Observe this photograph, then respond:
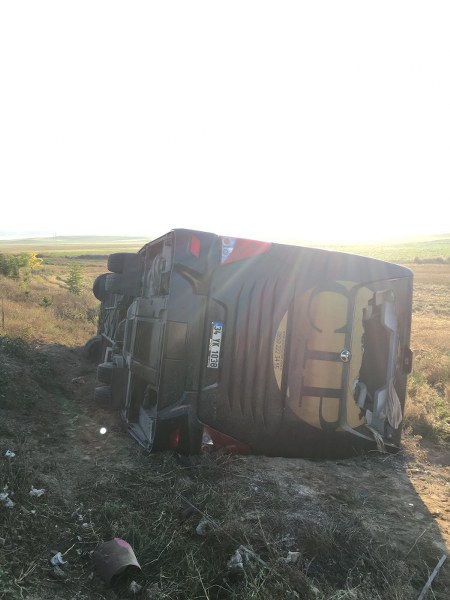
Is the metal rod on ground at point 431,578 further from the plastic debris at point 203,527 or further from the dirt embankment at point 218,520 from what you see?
the plastic debris at point 203,527

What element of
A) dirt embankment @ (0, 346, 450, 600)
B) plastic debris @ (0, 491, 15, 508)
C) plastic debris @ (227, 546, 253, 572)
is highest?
plastic debris @ (0, 491, 15, 508)

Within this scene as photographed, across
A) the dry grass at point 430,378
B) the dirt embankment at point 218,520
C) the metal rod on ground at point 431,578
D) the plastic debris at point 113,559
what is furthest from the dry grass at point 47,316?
the metal rod on ground at point 431,578

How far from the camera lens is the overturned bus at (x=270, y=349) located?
4223 mm

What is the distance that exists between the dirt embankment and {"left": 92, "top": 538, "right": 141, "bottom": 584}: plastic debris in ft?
0.19

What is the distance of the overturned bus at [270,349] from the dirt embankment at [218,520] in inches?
11.8

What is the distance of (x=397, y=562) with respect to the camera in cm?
292

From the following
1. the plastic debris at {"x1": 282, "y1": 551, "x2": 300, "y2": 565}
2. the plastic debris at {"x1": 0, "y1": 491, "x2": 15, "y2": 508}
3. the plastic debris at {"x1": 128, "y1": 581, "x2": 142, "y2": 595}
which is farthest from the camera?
the plastic debris at {"x1": 0, "y1": 491, "x2": 15, "y2": 508}

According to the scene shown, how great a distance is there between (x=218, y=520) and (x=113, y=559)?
800mm

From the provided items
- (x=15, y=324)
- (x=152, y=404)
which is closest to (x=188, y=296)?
(x=152, y=404)

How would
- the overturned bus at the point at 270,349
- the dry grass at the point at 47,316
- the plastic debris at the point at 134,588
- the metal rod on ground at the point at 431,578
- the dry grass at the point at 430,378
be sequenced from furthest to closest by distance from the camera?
1. the dry grass at the point at 47,316
2. the dry grass at the point at 430,378
3. the overturned bus at the point at 270,349
4. the metal rod on ground at the point at 431,578
5. the plastic debris at the point at 134,588

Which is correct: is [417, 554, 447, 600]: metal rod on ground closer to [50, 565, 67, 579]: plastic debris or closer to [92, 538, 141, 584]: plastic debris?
[92, 538, 141, 584]: plastic debris

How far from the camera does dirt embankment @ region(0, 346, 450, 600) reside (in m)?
2.59

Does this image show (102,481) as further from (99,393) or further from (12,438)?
(99,393)

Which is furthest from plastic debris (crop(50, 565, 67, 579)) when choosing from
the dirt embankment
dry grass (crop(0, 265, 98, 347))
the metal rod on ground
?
dry grass (crop(0, 265, 98, 347))
